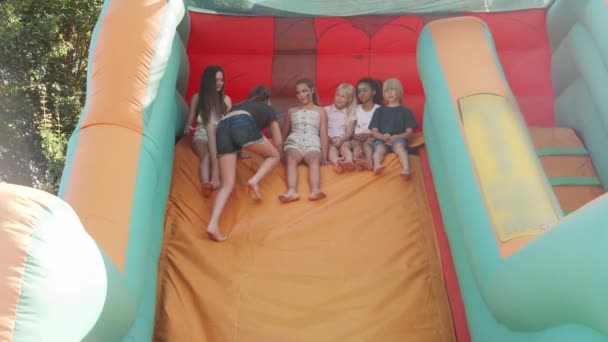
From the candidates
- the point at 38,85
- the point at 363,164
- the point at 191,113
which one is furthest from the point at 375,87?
the point at 38,85

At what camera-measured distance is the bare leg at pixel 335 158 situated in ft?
11.2

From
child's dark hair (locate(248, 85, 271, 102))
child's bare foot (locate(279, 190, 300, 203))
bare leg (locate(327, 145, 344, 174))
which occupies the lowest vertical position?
child's bare foot (locate(279, 190, 300, 203))

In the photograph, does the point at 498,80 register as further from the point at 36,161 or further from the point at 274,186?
the point at 36,161

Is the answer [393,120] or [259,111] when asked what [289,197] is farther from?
[393,120]

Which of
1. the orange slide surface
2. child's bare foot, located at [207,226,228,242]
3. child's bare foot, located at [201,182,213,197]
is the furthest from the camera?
child's bare foot, located at [201,182,213,197]

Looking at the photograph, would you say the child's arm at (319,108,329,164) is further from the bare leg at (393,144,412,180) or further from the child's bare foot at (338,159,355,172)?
the bare leg at (393,144,412,180)

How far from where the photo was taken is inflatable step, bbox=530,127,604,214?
3148 mm

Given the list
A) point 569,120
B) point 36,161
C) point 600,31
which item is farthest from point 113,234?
point 36,161

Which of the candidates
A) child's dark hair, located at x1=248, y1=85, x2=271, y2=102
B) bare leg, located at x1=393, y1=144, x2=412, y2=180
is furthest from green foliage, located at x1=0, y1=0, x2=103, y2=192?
bare leg, located at x1=393, y1=144, x2=412, y2=180

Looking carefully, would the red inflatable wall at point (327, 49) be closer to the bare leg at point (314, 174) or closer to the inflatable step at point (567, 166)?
the inflatable step at point (567, 166)

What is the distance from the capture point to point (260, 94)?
12.2 feet

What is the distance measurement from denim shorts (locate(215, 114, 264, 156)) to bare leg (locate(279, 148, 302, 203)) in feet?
0.63

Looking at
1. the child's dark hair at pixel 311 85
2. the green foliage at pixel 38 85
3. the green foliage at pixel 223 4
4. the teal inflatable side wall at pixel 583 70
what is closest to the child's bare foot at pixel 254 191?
the child's dark hair at pixel 311 85

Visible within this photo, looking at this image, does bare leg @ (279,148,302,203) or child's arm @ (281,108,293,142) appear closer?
bare leg @ (279,148,302,203)
